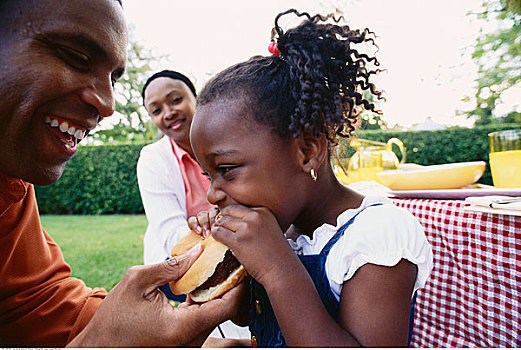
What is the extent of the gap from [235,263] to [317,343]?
1.51ft

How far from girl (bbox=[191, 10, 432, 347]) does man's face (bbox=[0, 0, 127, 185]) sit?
19.0 inches

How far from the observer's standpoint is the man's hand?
1307 mm

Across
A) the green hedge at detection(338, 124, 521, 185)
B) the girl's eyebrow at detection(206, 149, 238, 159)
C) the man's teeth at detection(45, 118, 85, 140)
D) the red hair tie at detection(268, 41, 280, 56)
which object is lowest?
the green hedge at detection(338, 124, 521, 185)

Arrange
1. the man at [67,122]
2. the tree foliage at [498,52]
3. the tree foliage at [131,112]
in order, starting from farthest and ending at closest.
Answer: the tree foliage at [131,112]
the tree foliage at [498,52]
the man at [67,122]

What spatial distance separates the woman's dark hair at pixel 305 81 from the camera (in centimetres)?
146

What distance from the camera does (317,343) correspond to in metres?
1.15

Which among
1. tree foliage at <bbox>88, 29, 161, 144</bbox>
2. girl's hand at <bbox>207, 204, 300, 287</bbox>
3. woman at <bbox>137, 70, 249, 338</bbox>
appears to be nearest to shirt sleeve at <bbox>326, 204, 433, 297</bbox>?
girl's hand at <bbox>207, 204, 300, 287</bbox>

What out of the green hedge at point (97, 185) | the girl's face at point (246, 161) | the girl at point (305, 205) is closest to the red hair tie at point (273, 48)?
the girl at point (305, 205)

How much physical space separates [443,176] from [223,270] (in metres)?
1.74

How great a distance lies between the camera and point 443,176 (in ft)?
7.70

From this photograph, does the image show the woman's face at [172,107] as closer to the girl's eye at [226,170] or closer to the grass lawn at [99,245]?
the girl's eye at [226,170]

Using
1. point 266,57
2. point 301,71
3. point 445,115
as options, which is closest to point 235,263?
point 301,71

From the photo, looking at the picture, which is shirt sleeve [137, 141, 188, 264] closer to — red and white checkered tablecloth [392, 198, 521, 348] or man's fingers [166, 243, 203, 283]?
man's fingers [166, 243, 203, 283]

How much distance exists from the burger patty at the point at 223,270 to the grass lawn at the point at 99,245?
369 cm
